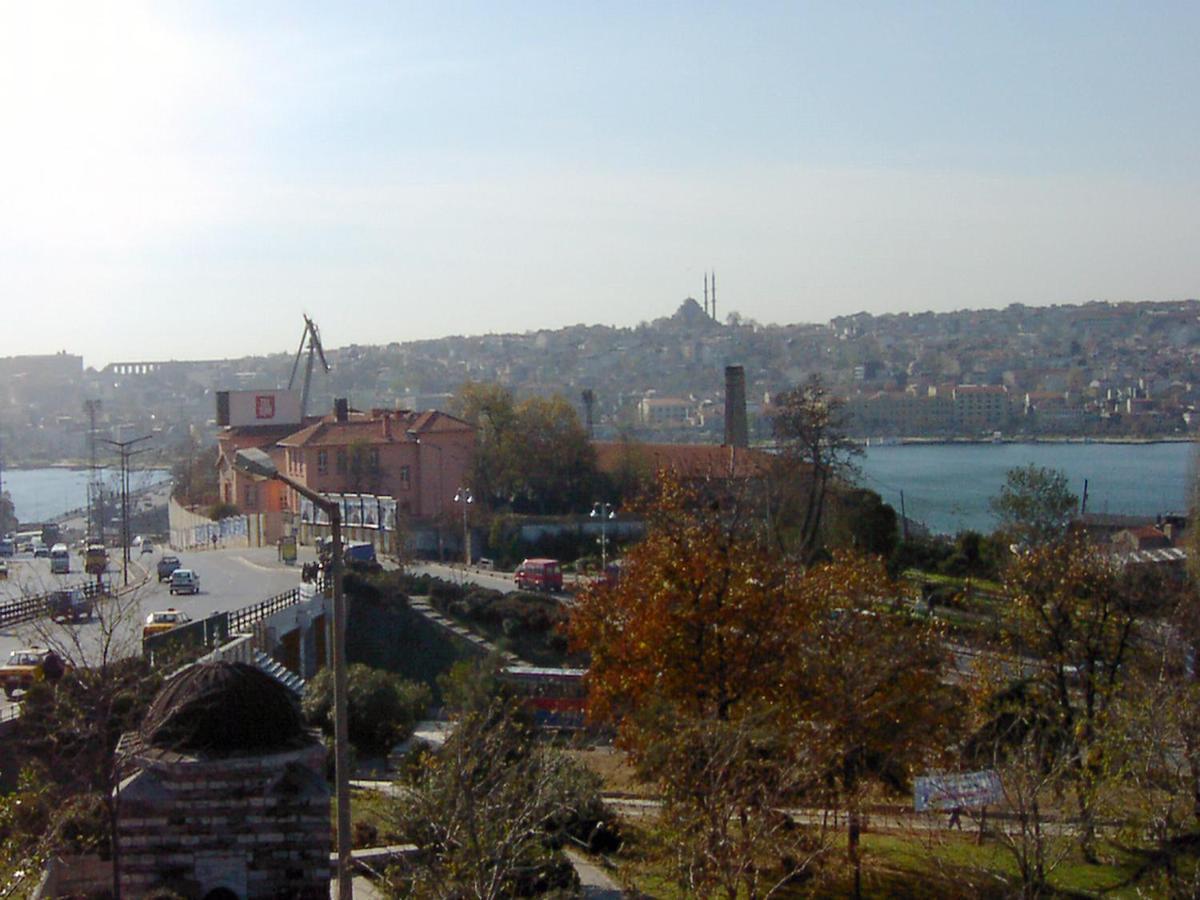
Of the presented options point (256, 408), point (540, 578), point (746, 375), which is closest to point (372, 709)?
point (540, 578)

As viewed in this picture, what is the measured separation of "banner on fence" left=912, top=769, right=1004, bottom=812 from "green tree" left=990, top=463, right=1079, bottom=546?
782 cm

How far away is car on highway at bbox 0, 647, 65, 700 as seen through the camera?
995 cm

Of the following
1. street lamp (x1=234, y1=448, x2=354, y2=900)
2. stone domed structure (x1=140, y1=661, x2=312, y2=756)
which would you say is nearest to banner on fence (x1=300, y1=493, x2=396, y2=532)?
stone domed structure (x1=140, y1=661, x2=312, y2=756)

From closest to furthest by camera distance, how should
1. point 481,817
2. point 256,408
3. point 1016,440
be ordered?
1. point 481,817
2. point 256,408
3. point 1016,440

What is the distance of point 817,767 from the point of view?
25.8ft

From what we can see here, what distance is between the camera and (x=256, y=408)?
3747 cm

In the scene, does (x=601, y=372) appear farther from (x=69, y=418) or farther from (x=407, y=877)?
(x=407, y=877)

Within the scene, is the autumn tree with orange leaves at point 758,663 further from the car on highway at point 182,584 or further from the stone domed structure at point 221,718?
the car on highway at point 182,584

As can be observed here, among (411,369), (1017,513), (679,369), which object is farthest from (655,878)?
(679,369)

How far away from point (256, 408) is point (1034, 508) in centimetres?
2327

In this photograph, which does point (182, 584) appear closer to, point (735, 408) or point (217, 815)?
point (217, 815)

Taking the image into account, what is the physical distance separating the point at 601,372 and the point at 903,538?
331 feet

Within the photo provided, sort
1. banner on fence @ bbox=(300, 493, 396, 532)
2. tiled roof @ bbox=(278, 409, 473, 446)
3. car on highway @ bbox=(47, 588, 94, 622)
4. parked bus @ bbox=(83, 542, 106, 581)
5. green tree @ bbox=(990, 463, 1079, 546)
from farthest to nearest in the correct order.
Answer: tiled roof @ bbox=(278, 409, 473, 446) → banner on fence @ bbox=(300, 493, 396, 532) → parked bus @ bbox=(83, 542, 106, 581) → green tree @ bbox=(990, 463, 1079, 546) → car on highway @ bbox=(47, 588, 94, 622)

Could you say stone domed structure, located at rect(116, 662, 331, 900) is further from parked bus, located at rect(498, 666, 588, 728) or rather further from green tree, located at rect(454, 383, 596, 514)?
green tree, located at rect(454, 383, 596, 514)
